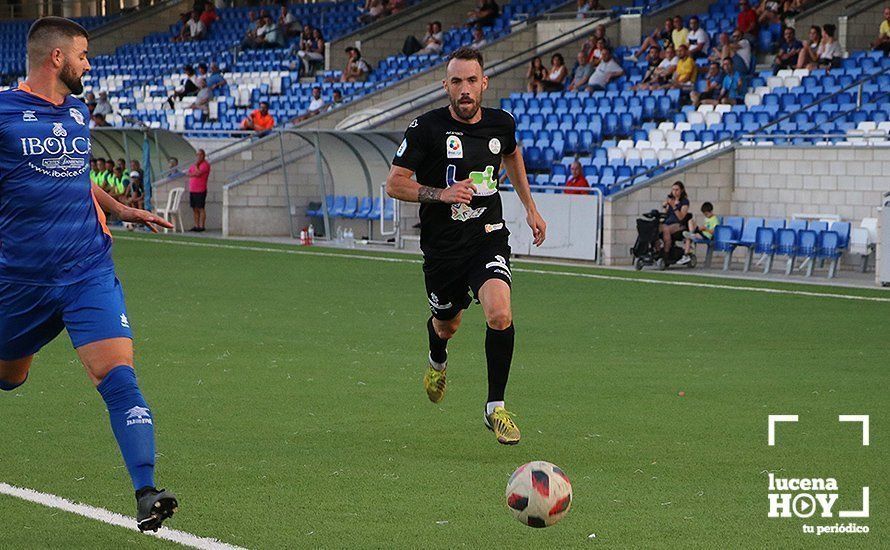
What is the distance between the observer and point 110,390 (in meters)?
6.45

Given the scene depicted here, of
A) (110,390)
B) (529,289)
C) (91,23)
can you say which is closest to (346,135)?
(529,289)

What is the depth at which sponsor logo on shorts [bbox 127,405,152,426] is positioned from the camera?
6363mm

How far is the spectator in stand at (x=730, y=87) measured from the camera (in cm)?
2764

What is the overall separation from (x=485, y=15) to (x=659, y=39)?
7.22 m

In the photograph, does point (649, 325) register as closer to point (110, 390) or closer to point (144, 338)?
point (144, 338)

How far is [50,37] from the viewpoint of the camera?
260 inches

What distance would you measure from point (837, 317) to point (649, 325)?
2.32 metres

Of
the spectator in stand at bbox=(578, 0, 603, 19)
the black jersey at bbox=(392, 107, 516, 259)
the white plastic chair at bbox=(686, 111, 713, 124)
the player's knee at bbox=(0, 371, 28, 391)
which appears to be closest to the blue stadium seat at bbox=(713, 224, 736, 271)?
the white plastic chair at bbox=(686, 111, 713, 124)

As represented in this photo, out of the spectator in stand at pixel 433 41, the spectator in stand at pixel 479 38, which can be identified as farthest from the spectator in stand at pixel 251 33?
the spectator in stand at pixel 479 38

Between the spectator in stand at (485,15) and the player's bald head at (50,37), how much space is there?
31.7 m

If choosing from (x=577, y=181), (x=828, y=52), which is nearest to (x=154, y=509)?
(x=577, y=181)

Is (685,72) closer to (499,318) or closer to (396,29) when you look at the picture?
(396,29)

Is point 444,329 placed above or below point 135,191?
below

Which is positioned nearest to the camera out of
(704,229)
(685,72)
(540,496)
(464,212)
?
(540,496)
